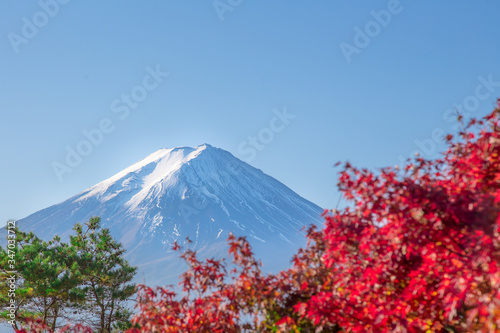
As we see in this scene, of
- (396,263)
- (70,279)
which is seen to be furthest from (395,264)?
(70,279)

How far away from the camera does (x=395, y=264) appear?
14.9 ft

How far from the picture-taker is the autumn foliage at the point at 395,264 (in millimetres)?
4027

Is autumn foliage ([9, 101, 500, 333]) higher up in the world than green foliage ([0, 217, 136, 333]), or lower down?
lower down

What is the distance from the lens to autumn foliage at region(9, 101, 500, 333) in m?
4.03

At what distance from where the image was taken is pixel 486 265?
3.46 meters
